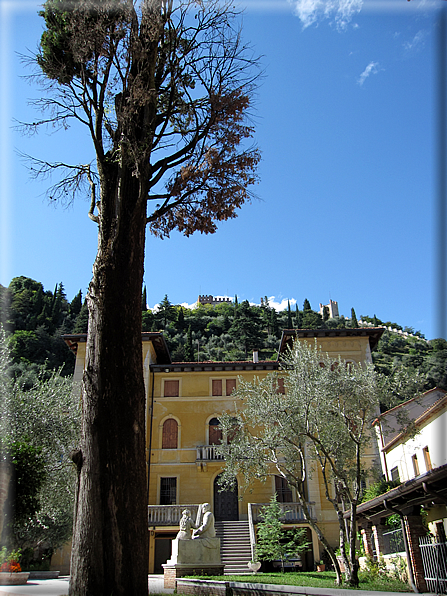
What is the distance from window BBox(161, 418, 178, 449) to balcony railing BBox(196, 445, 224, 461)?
163cm

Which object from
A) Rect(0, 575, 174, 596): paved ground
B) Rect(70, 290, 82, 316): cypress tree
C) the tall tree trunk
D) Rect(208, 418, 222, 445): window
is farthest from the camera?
Rect(70, 290, 82, 316): cypress tree

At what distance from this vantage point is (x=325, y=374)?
601 inches

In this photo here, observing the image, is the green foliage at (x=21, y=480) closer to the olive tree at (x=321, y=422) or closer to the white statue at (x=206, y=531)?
the white statue at (x=206, y=531)

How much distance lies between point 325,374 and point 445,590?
6.51 metres

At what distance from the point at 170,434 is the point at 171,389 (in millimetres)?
2738

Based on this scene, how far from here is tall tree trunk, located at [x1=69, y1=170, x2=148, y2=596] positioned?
16.4ft

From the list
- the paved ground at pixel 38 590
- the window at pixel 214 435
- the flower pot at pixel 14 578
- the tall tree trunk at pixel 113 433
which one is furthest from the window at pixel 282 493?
the tall tree trunk at pixel 113 433

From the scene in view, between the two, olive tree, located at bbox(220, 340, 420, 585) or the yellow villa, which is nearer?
olive tree, located at bbox(220, 340, 420, 585)

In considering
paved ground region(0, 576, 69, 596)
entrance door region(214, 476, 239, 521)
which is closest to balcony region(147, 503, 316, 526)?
entrance door region(214, 476, 239, 521)

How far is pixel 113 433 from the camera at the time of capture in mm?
5520

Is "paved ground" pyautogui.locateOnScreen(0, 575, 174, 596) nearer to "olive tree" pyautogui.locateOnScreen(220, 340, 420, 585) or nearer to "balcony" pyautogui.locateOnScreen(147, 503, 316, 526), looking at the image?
"olive tree" pyautogui.locateOnScreen(220, 340, 420, 585)

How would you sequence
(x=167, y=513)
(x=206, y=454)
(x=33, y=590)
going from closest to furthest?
(x=33, y=590), (x=167, y=513), (x=206, y=454)

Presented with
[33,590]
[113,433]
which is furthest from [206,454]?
[113,433]

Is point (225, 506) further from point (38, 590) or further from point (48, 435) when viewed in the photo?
point (38, 590)
